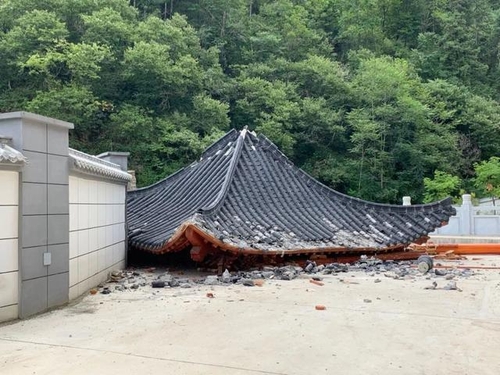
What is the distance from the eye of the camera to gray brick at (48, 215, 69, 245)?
15.2ft

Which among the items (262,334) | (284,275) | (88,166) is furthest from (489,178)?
(262,334)

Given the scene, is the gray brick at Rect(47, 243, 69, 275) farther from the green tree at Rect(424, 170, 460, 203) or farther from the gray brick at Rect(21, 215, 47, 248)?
the green tree at Rect(424, 170, 460, 203)

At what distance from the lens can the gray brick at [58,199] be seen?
4.66m

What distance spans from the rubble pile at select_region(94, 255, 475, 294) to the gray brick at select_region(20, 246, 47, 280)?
1.29m

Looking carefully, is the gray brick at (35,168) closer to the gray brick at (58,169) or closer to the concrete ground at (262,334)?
the gray brick at (58,169)

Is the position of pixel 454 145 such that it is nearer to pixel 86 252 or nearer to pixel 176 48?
pixel 176 48

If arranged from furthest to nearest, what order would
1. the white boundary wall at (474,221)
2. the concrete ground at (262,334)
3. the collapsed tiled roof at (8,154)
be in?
the white boundary wall at (474,221)
the collapsed tiled roof at (8,154)
the concrete ground at (262,334)

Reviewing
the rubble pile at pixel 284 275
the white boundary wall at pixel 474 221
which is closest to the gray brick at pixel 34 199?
the rubble pile at pixel 284 275

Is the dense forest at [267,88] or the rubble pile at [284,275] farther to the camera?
the dense forest at [267,88]

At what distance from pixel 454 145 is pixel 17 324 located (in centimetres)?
1994

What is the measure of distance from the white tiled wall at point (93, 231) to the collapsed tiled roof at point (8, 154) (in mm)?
970

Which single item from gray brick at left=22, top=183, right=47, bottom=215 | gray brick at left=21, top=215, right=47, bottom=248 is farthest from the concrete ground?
gray brick at left=22, top=183, right=47, bottom=215

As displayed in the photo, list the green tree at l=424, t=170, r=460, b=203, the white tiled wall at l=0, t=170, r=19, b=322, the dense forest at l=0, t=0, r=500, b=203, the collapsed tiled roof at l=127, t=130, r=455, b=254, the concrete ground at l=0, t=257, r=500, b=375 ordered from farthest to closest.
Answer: the green tree at l=424, t=170, r=460, b=203 < the dense forest at l=0, t=0, r=500, b=203 < the collapsed tiled roof at l=127, t=130, r=455, b=254 < the white tiled wall at l=0, t=170, r=19, b=322 < the concrete ground at l=0, t=257, r=500, b=375

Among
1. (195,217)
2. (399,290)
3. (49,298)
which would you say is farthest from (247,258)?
(49,298)
